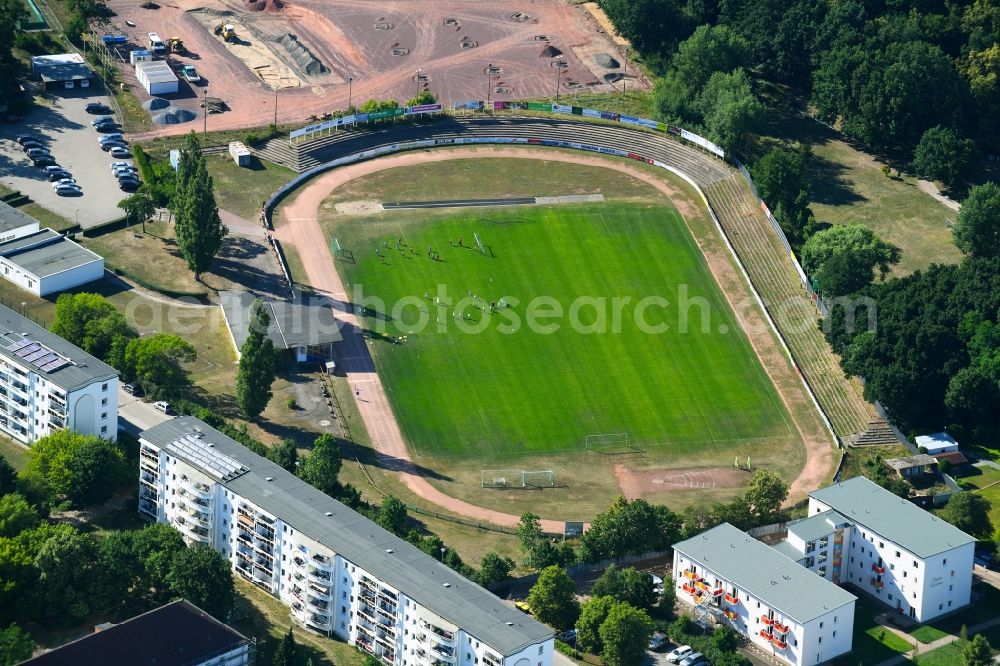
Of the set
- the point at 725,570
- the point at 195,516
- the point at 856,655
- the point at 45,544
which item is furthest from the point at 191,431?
the point at 856,655

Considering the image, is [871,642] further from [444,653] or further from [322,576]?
[322,576]

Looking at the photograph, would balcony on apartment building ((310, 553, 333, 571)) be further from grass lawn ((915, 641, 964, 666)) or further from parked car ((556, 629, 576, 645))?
grass lawn ((915, 641, 964, 666))

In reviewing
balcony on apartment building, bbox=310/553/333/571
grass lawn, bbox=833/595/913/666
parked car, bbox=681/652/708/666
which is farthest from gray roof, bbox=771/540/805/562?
balcony on apartment building, bbox=310/553/333/571

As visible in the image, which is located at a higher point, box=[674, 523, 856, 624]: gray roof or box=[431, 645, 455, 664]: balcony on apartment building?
box=[674, 523, 856, 624]: gray roof

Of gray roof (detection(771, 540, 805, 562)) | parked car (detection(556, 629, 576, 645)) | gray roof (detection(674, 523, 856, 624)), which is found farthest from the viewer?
gray roof (detection(771, 540, 805, 562))

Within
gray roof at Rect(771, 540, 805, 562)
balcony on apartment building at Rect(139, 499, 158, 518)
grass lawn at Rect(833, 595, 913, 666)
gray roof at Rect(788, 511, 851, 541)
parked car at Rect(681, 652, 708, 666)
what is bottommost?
parked car at Rect(681, 652, 708, 666)

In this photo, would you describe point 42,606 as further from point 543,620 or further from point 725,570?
point 725,570

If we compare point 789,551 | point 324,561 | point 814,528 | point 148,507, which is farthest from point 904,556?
point 148,507
